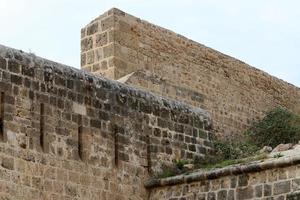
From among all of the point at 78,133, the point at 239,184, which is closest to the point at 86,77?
the point at 78,133

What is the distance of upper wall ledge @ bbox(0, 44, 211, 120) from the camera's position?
11.3 m

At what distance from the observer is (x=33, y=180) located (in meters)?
11.1

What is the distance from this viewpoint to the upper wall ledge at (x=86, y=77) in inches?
447

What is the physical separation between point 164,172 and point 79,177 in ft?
6.82

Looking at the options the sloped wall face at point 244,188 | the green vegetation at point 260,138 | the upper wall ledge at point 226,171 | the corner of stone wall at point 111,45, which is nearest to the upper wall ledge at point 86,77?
the green vegetation at point 260,138

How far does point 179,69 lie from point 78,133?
6088 millimetres

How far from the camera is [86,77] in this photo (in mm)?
12406

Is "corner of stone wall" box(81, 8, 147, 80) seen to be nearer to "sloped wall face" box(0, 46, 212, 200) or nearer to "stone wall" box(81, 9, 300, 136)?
"stone wall" box(81, 9, 300, 136)

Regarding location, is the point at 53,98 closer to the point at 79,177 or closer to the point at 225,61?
the point at 79,177

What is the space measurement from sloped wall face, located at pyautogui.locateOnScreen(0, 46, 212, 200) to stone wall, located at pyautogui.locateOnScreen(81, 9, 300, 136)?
2642 mm

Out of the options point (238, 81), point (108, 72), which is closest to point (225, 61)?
point (238, 81)

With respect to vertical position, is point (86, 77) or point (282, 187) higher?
point (86, 77)

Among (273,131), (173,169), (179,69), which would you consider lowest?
(173,169)

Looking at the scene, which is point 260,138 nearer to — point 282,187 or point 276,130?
point 276,130
